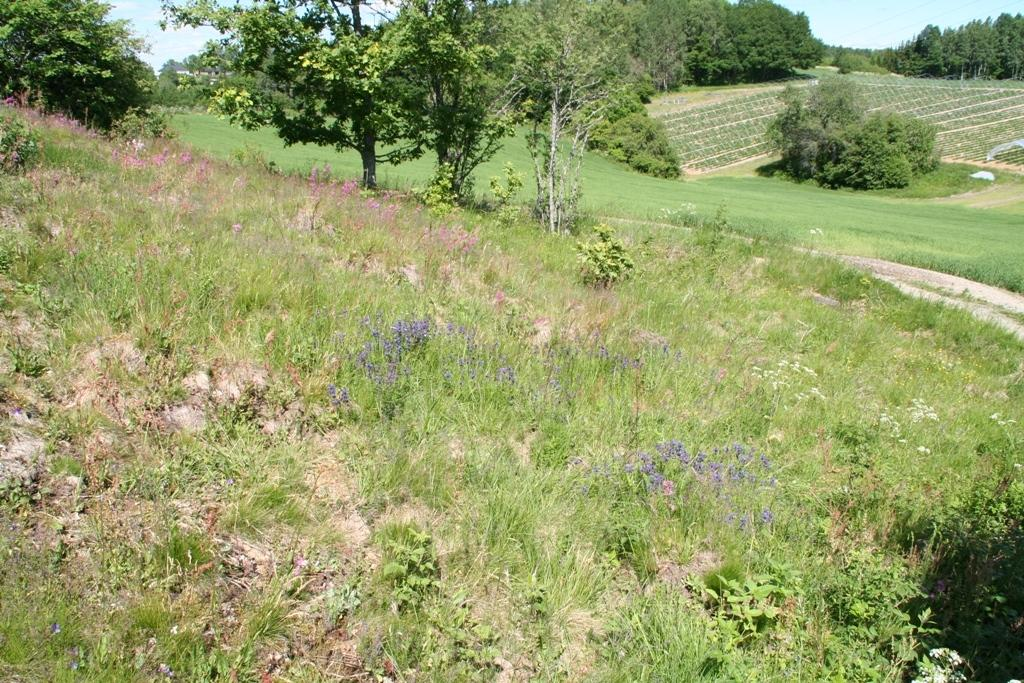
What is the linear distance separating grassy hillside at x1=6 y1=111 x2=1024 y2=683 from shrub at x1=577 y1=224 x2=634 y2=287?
272cm

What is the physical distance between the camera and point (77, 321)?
4.25 metres

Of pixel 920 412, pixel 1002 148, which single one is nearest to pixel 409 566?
pixel 920 412

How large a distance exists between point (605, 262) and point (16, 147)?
7217mm

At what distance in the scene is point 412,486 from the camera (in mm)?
3871

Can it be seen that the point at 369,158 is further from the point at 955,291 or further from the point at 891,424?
the point at 955,291

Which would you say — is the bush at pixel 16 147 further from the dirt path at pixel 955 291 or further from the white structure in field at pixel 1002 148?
the white structure in field at pixel 1002 148

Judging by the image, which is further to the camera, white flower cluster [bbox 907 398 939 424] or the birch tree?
the birch tree

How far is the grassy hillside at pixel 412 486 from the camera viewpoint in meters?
2.94

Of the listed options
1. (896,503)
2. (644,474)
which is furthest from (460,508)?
(896,503)

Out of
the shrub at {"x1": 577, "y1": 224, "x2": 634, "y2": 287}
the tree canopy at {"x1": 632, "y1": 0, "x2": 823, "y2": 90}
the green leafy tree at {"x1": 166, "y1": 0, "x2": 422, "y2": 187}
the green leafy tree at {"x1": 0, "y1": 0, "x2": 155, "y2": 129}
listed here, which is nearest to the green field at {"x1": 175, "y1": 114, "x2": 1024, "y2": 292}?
the green leafy tree at {"x1": 166, "y1": 0, "x2": 422, "y2": 187}

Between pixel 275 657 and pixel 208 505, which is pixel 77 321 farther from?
pixel 275 657

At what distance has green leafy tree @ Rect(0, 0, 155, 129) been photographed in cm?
1424

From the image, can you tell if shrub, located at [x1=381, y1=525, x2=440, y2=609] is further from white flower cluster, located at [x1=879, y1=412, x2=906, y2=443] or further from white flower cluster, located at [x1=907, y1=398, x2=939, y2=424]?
white flower cluster, located at [x1=907, y1=398, x2=939, y2=424]

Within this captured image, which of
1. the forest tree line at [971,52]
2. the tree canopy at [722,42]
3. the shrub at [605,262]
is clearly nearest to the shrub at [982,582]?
the shrub at [605,262]
